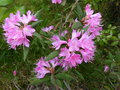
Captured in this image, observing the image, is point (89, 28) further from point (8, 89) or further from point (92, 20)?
point (8, 89)

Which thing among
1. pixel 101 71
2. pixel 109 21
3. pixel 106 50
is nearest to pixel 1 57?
pixel 101 71

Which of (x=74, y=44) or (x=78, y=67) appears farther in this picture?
(x=78, y=67)

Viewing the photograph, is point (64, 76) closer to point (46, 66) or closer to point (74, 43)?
point (46, 66)

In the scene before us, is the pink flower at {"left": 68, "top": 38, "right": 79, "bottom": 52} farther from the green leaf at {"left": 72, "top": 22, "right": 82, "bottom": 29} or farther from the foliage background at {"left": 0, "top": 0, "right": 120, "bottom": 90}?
the foliage background at {"left": 0, "top": 0, "right": 120, "bottom": 90}

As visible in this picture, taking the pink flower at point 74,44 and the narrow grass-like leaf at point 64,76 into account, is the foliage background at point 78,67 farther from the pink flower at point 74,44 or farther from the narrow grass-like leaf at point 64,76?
the pink flower at point 74,44

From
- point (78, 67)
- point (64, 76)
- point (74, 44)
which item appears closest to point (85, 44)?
point (74, 44)

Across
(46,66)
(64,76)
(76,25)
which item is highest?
(76,25)

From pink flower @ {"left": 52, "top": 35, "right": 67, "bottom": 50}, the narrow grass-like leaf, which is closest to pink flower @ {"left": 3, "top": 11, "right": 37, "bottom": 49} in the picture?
pink flower @ {"left": 52, "top": 35, "right": 67, "bottom": 50}

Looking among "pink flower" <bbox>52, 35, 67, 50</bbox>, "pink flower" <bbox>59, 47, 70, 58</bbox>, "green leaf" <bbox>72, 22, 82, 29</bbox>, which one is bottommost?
"pink flower" <bbox>59, 47, 70, 58</bbox>

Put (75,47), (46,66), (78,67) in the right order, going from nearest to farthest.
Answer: (75,47) → (46,66) → (78,67)

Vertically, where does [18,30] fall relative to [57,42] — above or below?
above

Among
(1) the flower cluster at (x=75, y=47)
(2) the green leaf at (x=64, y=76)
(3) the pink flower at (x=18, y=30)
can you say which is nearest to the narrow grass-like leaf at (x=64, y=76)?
(2) the green leaf at (x=64, y=76)
